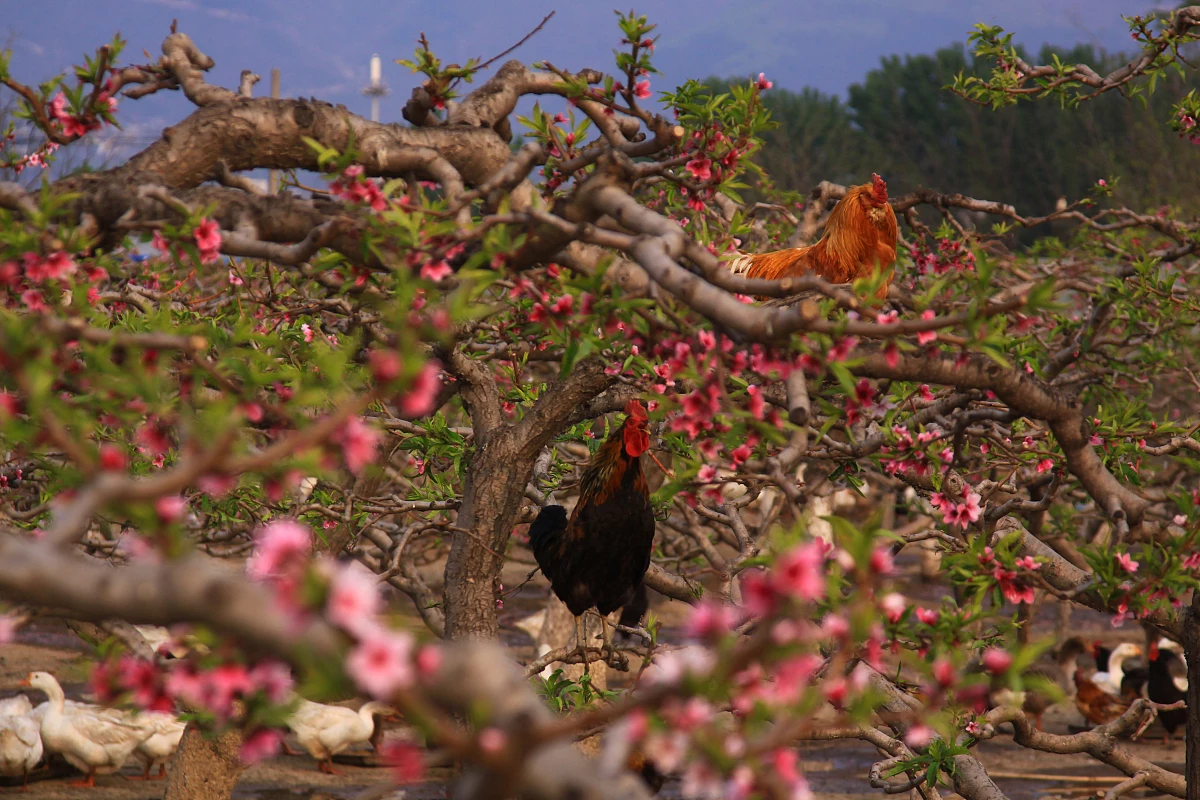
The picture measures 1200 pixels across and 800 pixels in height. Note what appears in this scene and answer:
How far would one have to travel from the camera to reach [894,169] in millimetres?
44781

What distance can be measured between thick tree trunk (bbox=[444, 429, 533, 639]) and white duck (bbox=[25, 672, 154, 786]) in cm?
550

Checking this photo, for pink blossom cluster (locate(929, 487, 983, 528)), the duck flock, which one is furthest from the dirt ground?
pink blossom cluster (locate(929, 487, 983, 528))

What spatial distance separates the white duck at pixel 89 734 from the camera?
8695 mm

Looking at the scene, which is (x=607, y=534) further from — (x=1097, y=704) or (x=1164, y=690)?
(x=1097, y=704)

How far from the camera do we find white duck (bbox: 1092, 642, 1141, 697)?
11.6 m

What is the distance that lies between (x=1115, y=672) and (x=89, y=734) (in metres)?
10.7

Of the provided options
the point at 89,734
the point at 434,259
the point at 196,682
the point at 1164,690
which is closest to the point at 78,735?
the point at 89,734

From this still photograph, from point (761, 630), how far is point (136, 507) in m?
0.88

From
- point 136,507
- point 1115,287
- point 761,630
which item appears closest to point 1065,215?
point 1115,287

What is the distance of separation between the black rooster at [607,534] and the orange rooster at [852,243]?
1.22 metres

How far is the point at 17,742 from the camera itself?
28.3 ft

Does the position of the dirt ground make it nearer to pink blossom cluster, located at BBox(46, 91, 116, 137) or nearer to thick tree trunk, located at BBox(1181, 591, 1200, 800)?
thick tree trunk, located at BBox(1181, 591, 1200, 800)

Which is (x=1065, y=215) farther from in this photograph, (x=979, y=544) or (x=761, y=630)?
(x=761, y=630)

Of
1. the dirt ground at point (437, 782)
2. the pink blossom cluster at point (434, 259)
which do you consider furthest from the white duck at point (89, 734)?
the pink blossom cluster at point (434, 259)
